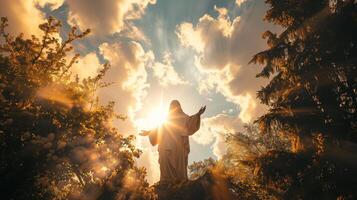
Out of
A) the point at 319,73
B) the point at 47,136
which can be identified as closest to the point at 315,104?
the point at 319,73

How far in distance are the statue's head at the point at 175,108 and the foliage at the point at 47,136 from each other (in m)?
7.09

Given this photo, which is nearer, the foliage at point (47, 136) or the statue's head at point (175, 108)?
the foliage at point (47, 136)

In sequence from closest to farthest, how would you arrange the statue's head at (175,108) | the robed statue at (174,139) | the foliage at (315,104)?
1. the foliage at (315,104)
2. the robed statue at (174,139)
3. the statue's head at (175,108)

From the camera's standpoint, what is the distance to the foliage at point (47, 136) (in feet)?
18.2

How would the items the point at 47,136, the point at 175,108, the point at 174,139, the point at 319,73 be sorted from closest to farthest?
the point at 47,136 < the point at 319,73 < the point at 174,139 < the point at 175,108

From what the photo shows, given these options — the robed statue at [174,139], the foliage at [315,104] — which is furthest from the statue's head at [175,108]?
the foliage at [315,104]

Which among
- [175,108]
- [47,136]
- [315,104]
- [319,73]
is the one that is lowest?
[47,136]

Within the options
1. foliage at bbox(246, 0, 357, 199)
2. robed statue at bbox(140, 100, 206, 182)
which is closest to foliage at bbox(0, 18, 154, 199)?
foliage at bbox(246, 0, 357, 199)

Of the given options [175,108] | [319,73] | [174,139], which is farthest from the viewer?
[175,108]

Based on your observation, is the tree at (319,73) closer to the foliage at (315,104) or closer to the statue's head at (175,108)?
the foliage at (315,104)

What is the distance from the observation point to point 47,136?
20.5ft

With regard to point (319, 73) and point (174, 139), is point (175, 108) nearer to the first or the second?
point (174, 139)

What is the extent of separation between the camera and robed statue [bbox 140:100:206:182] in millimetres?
13594

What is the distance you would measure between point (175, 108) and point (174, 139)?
6.09 feet
